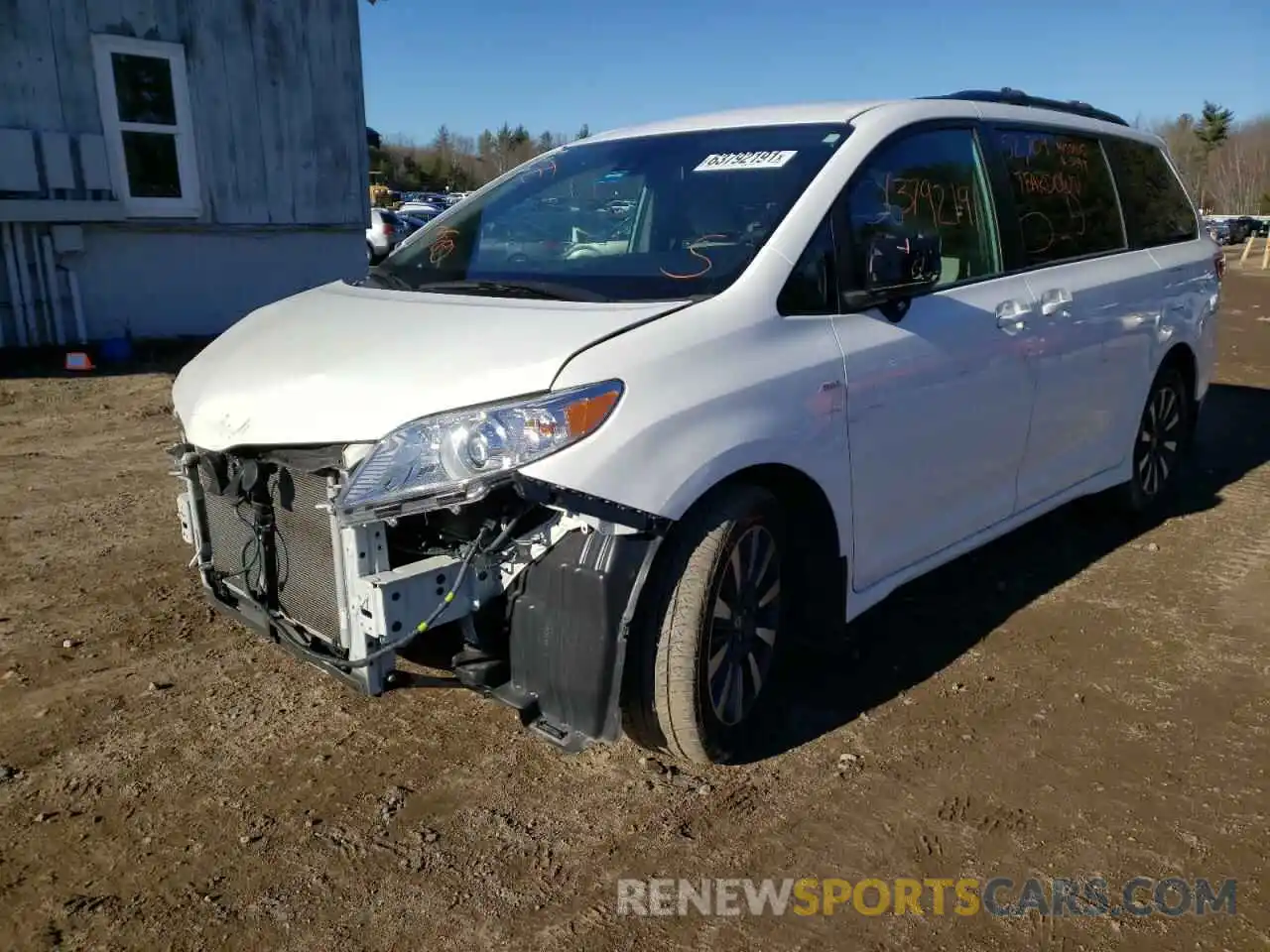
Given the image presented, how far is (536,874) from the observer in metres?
2.62

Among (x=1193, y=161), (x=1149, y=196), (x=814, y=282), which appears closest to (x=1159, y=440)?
(x=1149, y=196)

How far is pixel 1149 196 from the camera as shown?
5305mm

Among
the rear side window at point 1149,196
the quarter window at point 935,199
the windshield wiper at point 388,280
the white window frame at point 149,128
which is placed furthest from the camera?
the white window frame at point 149,128

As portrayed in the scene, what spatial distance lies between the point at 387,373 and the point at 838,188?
1.56 metres

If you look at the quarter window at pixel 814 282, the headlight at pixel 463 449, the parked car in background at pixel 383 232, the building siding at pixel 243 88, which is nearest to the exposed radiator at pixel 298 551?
the headlight at pixel 463 449

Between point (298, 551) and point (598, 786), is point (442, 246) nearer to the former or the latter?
point (298, 551)

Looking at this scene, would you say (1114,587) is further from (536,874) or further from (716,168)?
(536,874)

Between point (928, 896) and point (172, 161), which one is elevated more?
point (172, 161)

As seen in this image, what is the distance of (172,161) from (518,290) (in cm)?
937

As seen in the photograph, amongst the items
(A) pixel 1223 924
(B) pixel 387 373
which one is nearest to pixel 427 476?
(B) pixel 387 373

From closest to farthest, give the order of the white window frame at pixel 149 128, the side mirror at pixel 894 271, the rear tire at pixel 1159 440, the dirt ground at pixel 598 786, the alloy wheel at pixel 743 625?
the dirt ground at pixel 598 786, the alloy wheel at pixel 743 625, the side mirror at pixel 894 271, the rear tire at pixel 1159 440, the white window frame at pixel 149 128

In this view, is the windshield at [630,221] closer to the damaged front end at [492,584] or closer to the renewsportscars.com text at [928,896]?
the damaged front end at [492,584]

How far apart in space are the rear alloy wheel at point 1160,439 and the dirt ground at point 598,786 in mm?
906

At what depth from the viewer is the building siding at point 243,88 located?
9.73 metres
